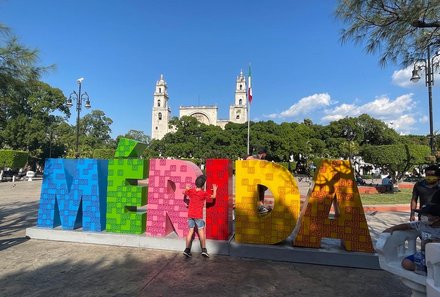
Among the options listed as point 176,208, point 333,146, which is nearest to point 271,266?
point 176,208

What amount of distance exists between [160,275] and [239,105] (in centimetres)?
10313

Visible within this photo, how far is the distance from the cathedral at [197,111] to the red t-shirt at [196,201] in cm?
9932

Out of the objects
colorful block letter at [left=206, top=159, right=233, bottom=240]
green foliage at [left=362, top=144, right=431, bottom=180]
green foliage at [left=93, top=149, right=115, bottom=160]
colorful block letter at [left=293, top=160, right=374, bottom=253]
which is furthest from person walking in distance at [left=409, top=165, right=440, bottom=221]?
green foliage at [left=93, top=149, right=115, bottom=160]

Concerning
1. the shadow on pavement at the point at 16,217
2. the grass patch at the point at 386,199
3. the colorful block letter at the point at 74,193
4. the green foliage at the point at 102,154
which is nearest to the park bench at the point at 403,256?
the colorful block letter at the point at 74,193

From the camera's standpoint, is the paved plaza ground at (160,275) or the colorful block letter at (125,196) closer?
the paved plaza ground at (160,275)

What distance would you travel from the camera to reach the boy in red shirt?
5848 millimetres

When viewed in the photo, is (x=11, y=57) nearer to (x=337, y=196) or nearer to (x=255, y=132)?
(x=337, y=196)

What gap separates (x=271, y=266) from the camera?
216 inches

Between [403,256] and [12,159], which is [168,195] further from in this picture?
[12,159]

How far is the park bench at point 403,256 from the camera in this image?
270 centimetres

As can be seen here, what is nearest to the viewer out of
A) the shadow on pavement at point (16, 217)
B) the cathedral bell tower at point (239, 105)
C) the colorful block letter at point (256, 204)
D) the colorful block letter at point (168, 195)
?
the colorful block letter at point (256, 204)

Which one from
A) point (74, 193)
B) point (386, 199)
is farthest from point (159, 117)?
point (74, 193)

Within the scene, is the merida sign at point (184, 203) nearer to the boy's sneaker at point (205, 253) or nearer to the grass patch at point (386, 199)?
the boy's sneaker at point (205, 253)

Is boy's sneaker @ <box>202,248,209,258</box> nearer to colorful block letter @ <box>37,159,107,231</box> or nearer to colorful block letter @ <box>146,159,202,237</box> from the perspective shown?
colorful block letter @ <box>146,159,202,237</box>
